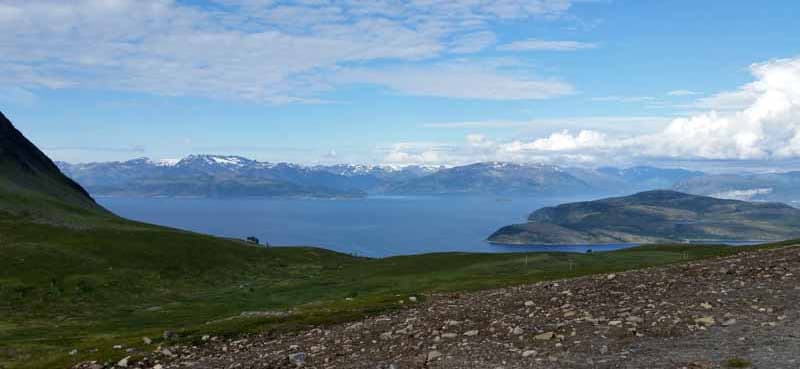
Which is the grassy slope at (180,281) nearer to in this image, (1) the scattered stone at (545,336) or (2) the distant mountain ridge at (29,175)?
(1) the scattered stone at (545,336)

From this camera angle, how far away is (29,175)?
546 ft

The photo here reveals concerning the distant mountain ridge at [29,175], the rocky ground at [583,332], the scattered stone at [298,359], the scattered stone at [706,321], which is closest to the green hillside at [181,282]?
the rocky ground at [583,332]

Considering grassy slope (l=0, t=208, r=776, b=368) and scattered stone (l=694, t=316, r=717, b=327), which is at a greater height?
scattered stone (l=694, t=316, r=717, b=327)

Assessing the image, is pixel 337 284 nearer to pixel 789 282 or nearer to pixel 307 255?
pixel 307 255

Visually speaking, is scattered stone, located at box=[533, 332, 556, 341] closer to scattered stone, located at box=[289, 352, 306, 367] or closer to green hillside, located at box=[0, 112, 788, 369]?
scattered stone, located at box=[289, 352, 306, 367]

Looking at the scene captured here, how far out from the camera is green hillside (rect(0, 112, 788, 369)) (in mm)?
31738

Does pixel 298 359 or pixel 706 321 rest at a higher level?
pixel 706 321

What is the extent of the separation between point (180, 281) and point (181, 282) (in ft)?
1.50

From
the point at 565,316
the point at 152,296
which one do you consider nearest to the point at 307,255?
the point at 152,296

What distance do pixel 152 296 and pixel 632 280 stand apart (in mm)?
47984

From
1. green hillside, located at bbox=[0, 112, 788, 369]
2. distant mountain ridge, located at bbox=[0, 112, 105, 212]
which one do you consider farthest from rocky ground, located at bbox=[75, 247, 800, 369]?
distant mountain ridge, located at bbox=[0, 112, 105, 212]

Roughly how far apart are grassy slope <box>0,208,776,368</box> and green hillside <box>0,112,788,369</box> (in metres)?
0.15

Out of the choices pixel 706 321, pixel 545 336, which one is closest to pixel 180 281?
pixel 545 336

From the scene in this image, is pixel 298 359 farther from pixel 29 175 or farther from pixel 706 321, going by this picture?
pixel 29 175
